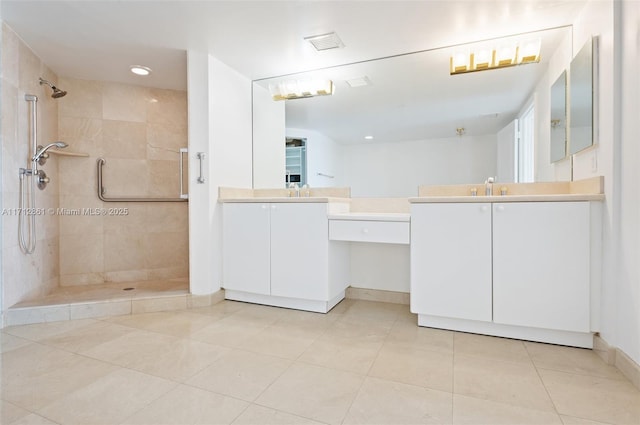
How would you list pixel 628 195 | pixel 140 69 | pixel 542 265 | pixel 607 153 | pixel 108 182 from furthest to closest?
pixel 108 182
pixel 140 69
pixel 542 265
pixel 607 153
pixel 628 195

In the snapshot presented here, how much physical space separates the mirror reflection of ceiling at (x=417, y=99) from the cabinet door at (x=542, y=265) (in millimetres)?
875

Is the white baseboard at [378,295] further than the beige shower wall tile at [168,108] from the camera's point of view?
No

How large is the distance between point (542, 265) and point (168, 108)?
355 cm

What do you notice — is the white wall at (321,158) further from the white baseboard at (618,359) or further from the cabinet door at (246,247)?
the white baseboard at (618,359)

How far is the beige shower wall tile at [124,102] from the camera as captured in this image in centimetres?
308

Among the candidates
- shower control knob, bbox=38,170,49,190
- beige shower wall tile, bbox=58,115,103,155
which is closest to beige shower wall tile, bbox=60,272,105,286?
shower control knob, bbox=38,170,49,190

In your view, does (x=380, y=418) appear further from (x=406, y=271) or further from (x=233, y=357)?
(x=406, y=271)

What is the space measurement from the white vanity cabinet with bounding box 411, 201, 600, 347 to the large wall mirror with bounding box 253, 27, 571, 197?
565 millimetres

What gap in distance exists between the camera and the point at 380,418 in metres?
1.14

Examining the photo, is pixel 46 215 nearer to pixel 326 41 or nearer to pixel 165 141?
pixel 165 141

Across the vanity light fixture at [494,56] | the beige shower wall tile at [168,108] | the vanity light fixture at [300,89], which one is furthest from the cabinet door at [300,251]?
the beige shower wall tile at [168,108]

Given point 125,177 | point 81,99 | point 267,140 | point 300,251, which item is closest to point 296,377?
point 300,251

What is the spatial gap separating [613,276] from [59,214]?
4146mm

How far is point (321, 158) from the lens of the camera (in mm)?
2848
